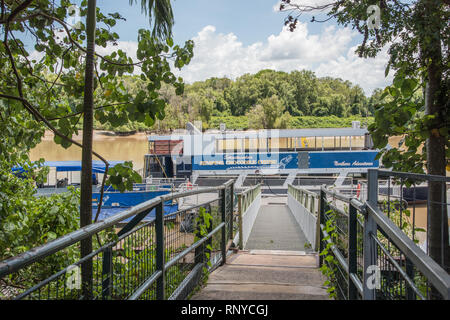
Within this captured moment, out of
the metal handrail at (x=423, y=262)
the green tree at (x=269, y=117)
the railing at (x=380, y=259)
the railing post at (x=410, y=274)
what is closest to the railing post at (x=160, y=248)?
the railing at (x=380, y=259)

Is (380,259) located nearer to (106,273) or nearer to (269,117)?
(106,273)

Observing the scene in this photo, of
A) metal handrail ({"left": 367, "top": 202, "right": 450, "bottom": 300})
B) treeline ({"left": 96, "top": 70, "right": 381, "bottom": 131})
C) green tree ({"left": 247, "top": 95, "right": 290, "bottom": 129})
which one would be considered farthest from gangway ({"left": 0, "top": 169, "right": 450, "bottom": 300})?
treeline ({"left": 96, "top": 70, "right": 381, "bottom": 131})

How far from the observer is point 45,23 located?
3.18m

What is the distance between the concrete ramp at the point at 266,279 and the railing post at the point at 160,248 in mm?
882

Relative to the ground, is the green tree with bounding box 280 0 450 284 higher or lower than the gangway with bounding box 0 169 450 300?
higher

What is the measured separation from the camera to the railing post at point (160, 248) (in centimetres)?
270

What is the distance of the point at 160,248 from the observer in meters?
2.76

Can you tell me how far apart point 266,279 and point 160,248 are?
2067 mm

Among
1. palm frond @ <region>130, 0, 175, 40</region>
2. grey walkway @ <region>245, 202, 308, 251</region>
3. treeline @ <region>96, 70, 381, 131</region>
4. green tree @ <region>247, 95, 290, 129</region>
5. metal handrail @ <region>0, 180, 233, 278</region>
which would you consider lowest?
grey walkway @ <region>245, 202, 308, 251</region>

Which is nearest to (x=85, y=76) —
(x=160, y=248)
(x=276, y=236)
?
(x=160, y=248)

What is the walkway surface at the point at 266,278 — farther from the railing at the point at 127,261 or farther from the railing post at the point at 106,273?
the railing post at the point at 106,273

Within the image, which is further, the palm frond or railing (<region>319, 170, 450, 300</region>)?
the palm frond

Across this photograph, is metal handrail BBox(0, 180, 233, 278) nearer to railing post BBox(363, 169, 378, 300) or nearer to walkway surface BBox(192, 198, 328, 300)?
railing post BBox(363, 169, 378, 300)

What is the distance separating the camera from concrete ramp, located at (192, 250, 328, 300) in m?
3.66
